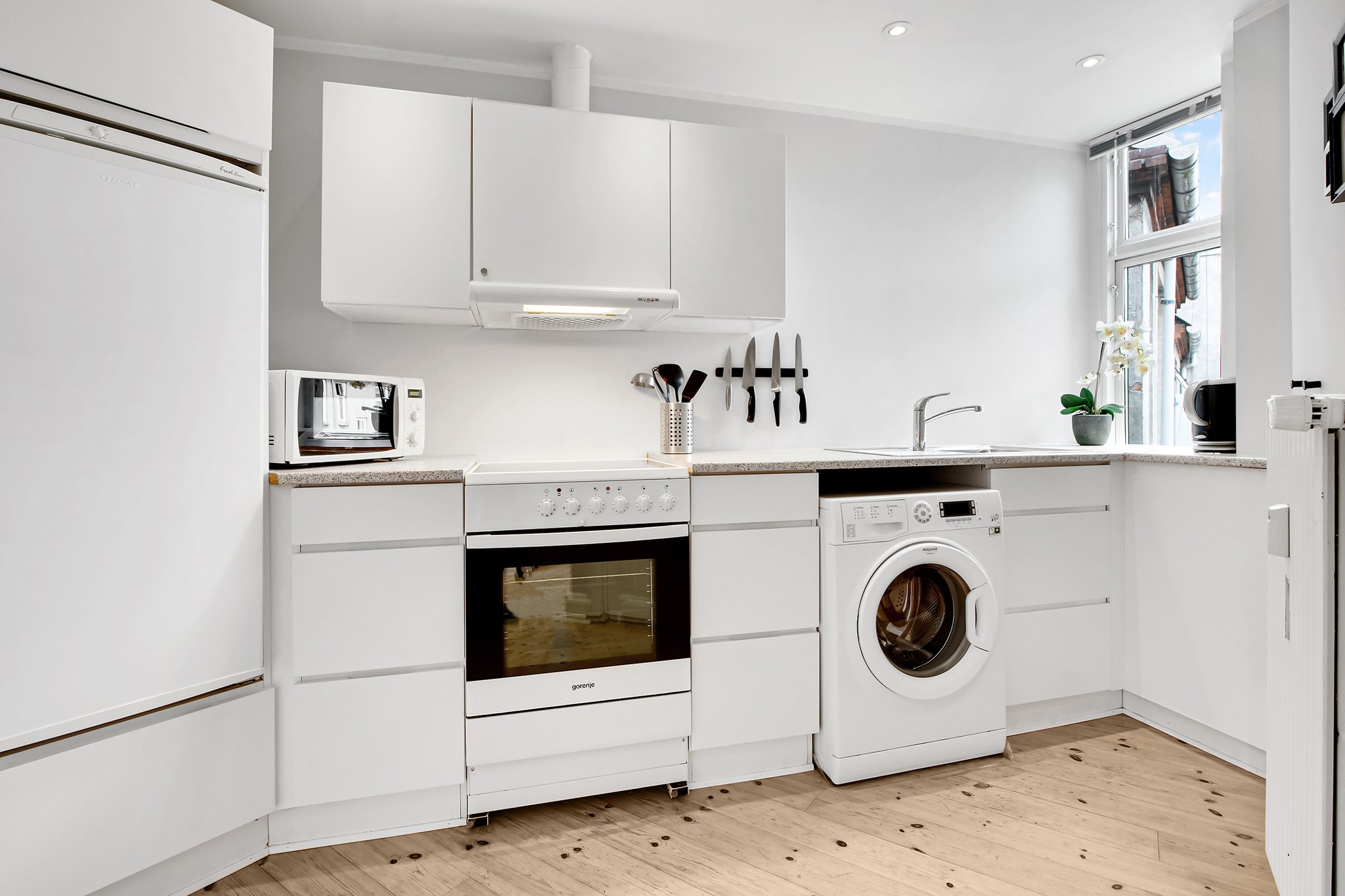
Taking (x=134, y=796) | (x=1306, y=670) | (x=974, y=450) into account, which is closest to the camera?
(x=1306, y=670)

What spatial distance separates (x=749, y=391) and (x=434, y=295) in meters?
1.34

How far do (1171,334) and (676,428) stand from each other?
2.48 meters

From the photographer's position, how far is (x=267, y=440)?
1.69 metres

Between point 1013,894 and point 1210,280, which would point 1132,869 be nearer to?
point 1013,894

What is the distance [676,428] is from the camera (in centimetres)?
245

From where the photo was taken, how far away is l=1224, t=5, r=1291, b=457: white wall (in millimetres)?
2189

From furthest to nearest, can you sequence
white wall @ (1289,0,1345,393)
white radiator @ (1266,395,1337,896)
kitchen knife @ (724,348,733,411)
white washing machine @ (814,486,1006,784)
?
1. kitchen knife @ (724,348,733,411)
2. white washing machine @ (814,486,1006,784)
3. white wall @ (1289,0,1345,393)
4. white radiator @ (1266,395,1337,896)

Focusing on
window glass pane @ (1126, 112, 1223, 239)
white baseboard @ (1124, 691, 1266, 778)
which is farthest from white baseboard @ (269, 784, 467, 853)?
window glass pane @ (1126, 112, 1223, 239)

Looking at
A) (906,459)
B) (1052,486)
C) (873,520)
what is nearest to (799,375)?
(906,459)

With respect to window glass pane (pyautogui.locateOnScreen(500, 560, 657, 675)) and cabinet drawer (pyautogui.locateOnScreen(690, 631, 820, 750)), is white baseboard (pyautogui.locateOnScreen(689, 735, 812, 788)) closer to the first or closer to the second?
cabinet drawer (pyautogui.locateOnScreen(690, 631, 820, 750))

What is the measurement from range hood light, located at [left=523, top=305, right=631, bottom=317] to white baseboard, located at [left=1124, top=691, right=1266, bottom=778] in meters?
2.46

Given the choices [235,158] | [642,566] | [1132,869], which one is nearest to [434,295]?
[235,158]

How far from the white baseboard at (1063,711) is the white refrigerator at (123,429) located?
8.31ft

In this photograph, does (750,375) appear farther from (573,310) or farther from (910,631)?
(910,631)
